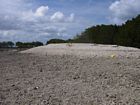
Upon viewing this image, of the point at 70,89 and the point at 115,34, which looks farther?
the point at 115,34

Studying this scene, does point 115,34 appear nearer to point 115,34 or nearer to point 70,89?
point 115,34

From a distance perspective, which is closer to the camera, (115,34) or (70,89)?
(70,89)

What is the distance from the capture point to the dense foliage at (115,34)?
4288 cm

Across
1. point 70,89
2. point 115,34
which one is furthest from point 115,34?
point 70,89

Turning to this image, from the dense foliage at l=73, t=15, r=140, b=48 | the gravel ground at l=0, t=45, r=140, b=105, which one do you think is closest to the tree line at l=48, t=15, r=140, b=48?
the dense foliage at l=73, t=15, r=140, b=48

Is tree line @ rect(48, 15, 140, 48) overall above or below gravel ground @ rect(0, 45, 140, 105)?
above

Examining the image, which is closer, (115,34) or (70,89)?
(70,89)

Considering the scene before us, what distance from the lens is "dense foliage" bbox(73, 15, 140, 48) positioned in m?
42.9

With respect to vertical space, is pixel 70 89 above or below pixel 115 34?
below

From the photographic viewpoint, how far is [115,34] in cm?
5056

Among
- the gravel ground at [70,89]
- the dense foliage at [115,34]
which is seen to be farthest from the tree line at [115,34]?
the gravel ground at [70,89]

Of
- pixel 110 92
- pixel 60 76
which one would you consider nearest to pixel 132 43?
pixel 60 76

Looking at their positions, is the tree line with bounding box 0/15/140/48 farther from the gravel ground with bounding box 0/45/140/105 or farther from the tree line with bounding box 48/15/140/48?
the gravel ground with bounding box 0/45/140/105

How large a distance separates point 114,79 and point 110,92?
7.42 feet
